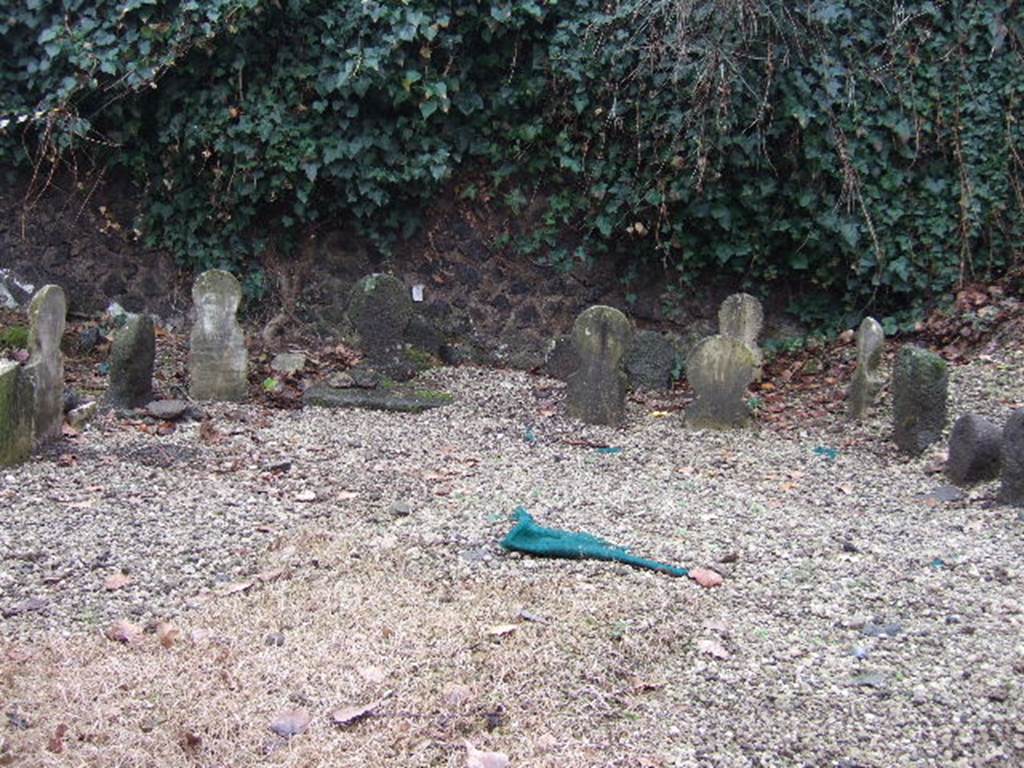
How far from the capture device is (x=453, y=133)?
26.8ft

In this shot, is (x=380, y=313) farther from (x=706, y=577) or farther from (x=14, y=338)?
(x=706, y=577)

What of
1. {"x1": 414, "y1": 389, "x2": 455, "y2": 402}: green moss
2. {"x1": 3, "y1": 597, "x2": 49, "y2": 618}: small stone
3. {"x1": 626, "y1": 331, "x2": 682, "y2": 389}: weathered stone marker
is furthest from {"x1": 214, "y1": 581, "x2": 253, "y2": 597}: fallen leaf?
{"x1": 626, "y1": 331, "x2": 682, "y2": 389}: weathered stone marker

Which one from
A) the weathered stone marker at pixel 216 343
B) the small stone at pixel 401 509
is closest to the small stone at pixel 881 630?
the small stone at pixel 401 509

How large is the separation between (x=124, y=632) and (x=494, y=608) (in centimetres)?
123

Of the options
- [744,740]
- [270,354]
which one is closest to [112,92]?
[270,354]

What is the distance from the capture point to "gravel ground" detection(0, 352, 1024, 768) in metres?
3.04

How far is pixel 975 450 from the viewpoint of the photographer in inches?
215

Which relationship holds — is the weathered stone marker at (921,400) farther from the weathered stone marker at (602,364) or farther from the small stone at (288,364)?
the small stone at (288,364)

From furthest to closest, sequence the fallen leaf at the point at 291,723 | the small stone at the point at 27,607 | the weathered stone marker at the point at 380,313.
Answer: the weathered stone marker at the point at 380,313 → the small stone at the point at 27,607 → the fallen leaf at the point at 291,723

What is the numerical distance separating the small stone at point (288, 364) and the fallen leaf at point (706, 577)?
4103mm

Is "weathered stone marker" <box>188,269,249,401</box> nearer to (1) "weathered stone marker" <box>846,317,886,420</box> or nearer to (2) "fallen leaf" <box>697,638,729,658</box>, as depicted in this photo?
(1) "weathered stone marker" <box>846,317,886,420</box>

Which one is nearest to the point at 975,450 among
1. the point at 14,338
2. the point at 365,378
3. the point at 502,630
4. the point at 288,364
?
the point at 502,630

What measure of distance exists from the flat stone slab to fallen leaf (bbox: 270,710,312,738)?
13.4ft

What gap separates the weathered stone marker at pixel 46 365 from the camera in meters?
5.74
